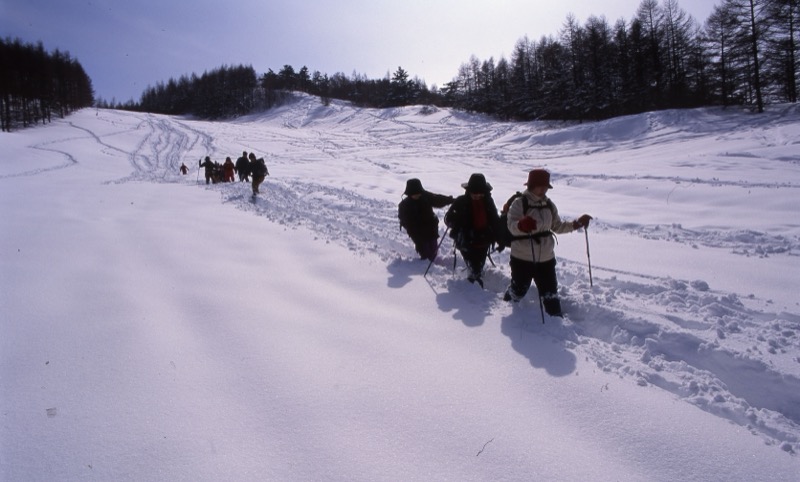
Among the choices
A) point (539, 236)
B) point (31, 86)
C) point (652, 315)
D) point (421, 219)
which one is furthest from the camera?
point (31, 86)

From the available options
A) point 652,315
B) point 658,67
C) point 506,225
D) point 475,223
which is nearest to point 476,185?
point 475,223

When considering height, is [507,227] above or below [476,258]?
above

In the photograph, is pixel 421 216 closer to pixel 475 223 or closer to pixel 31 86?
pixel 475 223

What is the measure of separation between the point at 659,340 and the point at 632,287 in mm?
1363

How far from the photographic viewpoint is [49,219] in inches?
350

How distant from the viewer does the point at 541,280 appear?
4586 mm

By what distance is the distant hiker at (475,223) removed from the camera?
18.4 ft

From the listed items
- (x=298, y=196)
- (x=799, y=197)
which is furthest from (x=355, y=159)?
(x=799, y=197)

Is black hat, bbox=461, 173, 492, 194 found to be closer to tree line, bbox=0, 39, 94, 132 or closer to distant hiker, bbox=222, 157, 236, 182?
distant hiker, bbox=222, 157, 236, 182

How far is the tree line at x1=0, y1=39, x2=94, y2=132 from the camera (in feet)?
154

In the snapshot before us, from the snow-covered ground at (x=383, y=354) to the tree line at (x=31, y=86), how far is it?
178 feet

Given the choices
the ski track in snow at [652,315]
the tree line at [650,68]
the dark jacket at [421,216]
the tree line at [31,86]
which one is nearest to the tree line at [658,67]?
the tree line at [650,68]

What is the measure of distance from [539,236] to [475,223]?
4.05 ft

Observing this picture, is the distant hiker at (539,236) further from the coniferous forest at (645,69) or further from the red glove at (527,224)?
the coniferous forest at (645,69)
